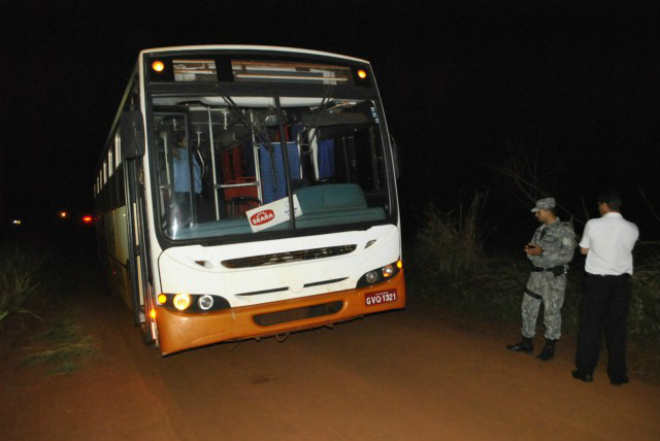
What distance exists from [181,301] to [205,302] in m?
0.22

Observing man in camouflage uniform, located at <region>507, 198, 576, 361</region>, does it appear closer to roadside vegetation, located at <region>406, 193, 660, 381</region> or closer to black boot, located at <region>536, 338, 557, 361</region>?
black boot, located at <region>536, 338, 557, 361</region>

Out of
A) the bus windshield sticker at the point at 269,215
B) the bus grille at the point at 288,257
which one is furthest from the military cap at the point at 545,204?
the bus windshield sticker at the point at 269,215

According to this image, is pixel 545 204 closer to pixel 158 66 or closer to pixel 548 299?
pixel 548 299

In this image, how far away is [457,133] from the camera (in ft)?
66.2

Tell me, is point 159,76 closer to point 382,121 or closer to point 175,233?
point 175,233

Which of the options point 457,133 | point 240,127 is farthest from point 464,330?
point 457,133

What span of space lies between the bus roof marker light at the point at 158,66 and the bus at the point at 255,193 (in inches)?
2.0

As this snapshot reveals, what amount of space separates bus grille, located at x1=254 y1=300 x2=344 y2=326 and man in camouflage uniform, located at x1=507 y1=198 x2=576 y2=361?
1.98m

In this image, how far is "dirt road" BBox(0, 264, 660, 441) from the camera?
4.11 metres

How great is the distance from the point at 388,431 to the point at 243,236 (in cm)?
222

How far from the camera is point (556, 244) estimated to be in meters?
5.14

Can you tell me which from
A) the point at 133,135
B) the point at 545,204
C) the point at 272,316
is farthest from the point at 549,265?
the point at 133,135

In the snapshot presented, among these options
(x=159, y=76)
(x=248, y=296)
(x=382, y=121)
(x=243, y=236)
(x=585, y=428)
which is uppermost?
(x=159, y=76)

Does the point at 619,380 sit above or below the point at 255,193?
below
